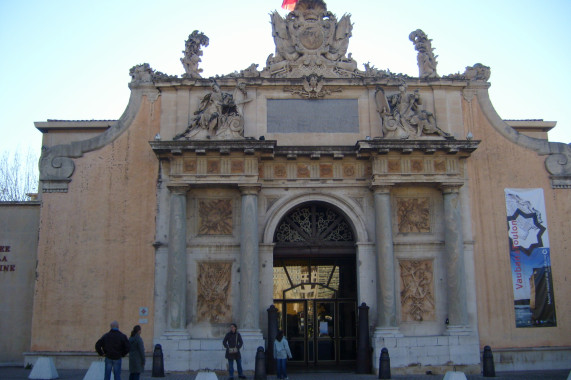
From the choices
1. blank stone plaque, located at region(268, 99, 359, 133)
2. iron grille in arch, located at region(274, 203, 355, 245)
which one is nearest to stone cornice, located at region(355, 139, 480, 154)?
blank stone plaque, located at region(268, 99, 359, 133)

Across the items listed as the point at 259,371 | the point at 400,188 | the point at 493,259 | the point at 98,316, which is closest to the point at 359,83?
the point at 400,188

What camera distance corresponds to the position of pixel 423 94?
→ 19578mm

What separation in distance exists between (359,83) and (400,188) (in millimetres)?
4040

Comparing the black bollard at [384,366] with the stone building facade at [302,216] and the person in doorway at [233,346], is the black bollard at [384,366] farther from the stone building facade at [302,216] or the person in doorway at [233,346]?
the person in doorway at [233,346]

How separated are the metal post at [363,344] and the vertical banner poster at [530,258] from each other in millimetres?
5109

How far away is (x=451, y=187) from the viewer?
18.2 m

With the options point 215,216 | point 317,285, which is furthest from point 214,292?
point 317,285

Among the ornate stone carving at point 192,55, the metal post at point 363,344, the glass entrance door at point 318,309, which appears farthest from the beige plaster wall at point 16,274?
the metal post at point 363,344

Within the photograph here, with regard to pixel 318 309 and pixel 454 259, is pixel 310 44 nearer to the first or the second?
pixel 454 259

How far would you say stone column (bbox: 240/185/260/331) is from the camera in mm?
17141

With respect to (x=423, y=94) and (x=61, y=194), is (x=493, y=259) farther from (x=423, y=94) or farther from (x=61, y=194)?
(x=61, y=194)

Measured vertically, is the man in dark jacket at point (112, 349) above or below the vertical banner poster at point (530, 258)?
below

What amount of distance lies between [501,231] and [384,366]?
660 centimetres

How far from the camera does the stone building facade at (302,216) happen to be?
1752cm
